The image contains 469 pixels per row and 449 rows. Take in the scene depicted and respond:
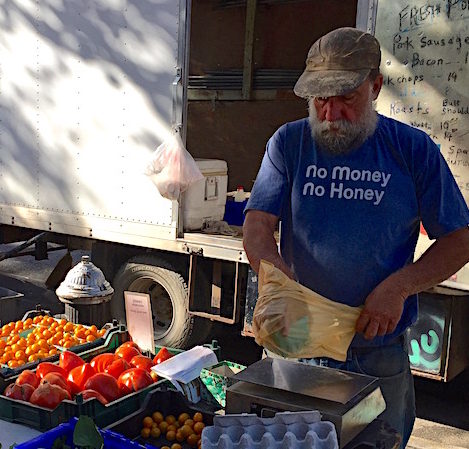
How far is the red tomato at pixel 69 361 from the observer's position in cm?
312

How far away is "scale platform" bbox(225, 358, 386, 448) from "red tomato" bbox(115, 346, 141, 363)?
123 centimetres

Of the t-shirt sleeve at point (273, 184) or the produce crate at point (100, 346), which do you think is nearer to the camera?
the t-shirt sleeve at point (273, 184)

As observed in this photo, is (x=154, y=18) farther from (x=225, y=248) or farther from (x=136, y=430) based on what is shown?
(x=136, y=430)

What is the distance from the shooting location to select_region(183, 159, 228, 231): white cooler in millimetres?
5801

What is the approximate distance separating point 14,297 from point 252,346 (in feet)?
7.86

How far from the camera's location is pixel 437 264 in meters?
2.44

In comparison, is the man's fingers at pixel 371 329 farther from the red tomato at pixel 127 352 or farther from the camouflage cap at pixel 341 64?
the red tomato at pixel 127 352

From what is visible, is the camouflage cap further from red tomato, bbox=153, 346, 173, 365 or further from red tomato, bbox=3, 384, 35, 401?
red tomato, bbox=3, 384, 35, 401

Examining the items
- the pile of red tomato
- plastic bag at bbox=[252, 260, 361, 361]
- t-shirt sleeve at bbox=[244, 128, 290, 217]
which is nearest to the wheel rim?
the pile of red tomato

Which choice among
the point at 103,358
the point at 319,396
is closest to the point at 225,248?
the point at 103,358

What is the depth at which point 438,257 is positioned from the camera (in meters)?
2.45

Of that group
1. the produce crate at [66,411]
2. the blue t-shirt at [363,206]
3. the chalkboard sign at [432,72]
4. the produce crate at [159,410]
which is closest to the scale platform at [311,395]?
the blue t-shirt at [363,206]

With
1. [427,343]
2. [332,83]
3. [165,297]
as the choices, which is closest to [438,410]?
[427,343]

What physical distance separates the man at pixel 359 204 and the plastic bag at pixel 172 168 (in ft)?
9.46
